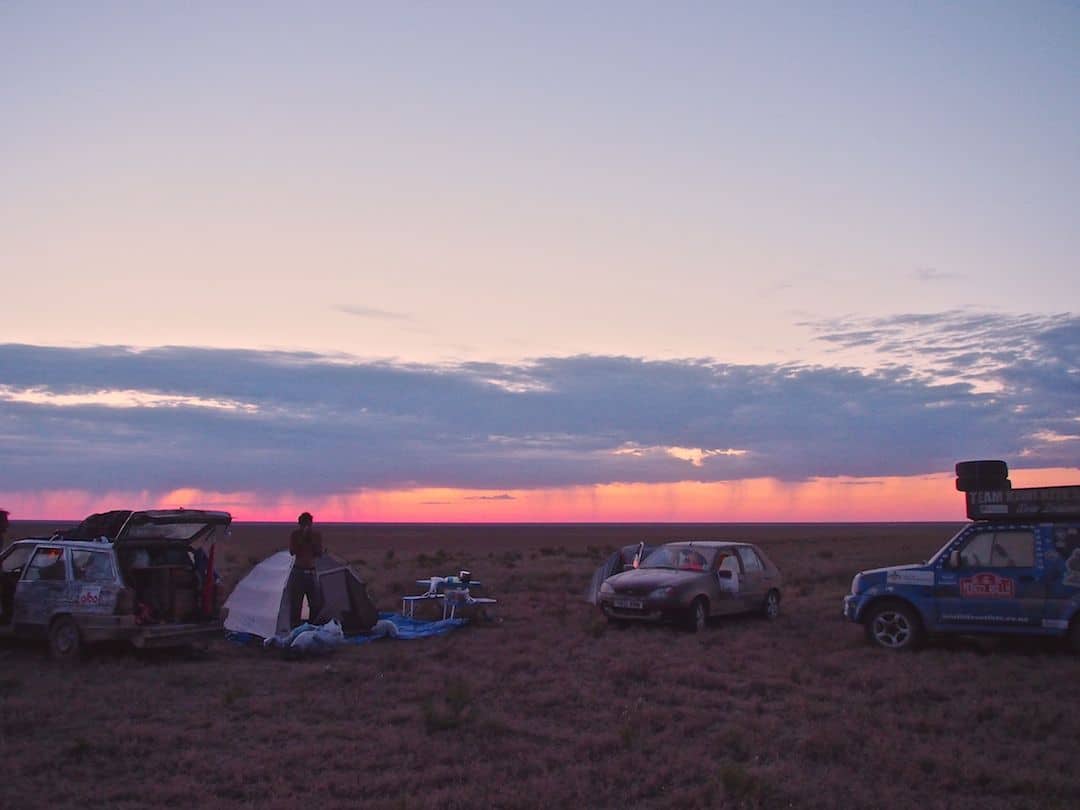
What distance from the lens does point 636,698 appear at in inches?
438

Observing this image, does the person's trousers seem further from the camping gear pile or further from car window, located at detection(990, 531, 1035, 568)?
car window, located at detection(990, 531, 1035, 568)

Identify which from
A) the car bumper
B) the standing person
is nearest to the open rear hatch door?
the standing person

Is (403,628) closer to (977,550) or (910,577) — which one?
(910,577)

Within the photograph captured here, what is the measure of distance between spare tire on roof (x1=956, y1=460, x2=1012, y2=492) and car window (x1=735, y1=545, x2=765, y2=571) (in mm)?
4764

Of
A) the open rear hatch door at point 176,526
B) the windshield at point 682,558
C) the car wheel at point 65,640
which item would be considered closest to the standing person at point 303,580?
the open rear hatch door at point 176,526

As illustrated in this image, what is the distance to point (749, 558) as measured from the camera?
18.7m

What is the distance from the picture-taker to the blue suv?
43.7 feet

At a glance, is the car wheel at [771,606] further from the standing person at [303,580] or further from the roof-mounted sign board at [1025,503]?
the standing person at [303,580]

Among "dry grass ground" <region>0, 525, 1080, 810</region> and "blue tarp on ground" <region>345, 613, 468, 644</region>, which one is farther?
"blue tarp on ground" <region>345, 613, 468, 644</region>

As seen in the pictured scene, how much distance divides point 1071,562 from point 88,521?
13.6 m

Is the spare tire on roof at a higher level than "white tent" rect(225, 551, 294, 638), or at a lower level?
higher

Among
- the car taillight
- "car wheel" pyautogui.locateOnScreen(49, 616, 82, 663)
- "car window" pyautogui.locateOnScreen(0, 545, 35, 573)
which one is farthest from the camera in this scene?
"car window" pyautogui.locateOnScreen(0, 545, 35, 573)

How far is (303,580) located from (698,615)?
6.55 metres

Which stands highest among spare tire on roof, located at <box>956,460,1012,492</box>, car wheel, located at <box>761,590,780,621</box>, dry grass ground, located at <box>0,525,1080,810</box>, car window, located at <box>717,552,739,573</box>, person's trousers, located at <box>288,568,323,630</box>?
spare tire on roof, located at <box>956,460,1012,492</box>
